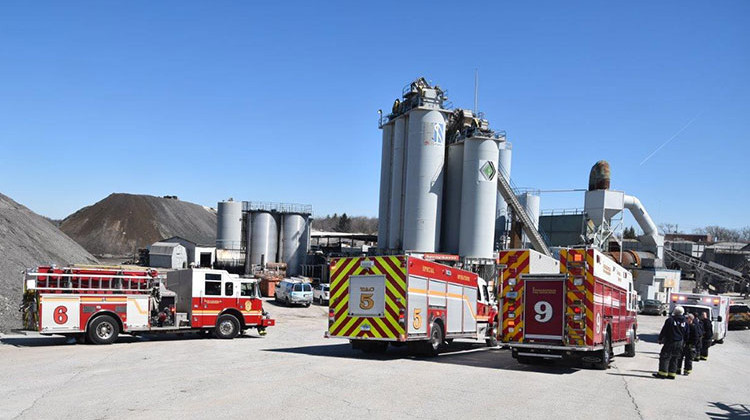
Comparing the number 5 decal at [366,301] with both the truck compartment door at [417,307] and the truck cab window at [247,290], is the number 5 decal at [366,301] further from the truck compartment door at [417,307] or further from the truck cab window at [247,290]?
the truck cab window at [247,290]

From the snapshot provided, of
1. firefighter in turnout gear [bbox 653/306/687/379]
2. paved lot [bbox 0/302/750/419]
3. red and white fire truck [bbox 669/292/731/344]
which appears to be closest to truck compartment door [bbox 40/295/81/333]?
paved lot [bbox 0/302/750/419]

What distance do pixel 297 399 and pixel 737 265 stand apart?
10117cm

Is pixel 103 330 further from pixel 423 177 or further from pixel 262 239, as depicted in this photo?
pixel 262 239

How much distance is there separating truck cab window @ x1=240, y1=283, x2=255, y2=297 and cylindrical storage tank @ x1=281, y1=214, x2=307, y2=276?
3986 cm

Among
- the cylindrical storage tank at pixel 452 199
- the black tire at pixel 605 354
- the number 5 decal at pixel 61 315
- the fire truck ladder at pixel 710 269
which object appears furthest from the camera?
the fire truck ladder at pixel 710 269

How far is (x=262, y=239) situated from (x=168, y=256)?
439 inches

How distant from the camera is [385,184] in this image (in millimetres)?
52125

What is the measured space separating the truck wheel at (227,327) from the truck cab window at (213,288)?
94 centimetres

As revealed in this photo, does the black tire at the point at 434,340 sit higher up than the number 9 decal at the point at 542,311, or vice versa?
the number 9 decal at the point at 542,311

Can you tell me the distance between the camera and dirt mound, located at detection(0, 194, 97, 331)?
85.7ft

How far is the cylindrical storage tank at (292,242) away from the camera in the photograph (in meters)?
64.2

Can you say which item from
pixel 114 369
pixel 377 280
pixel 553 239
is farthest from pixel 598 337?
pixel 553 239

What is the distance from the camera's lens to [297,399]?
11.0 m

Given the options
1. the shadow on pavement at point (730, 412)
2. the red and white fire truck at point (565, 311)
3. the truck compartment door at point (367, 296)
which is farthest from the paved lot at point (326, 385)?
the truck compartment door at point (367, 296)
